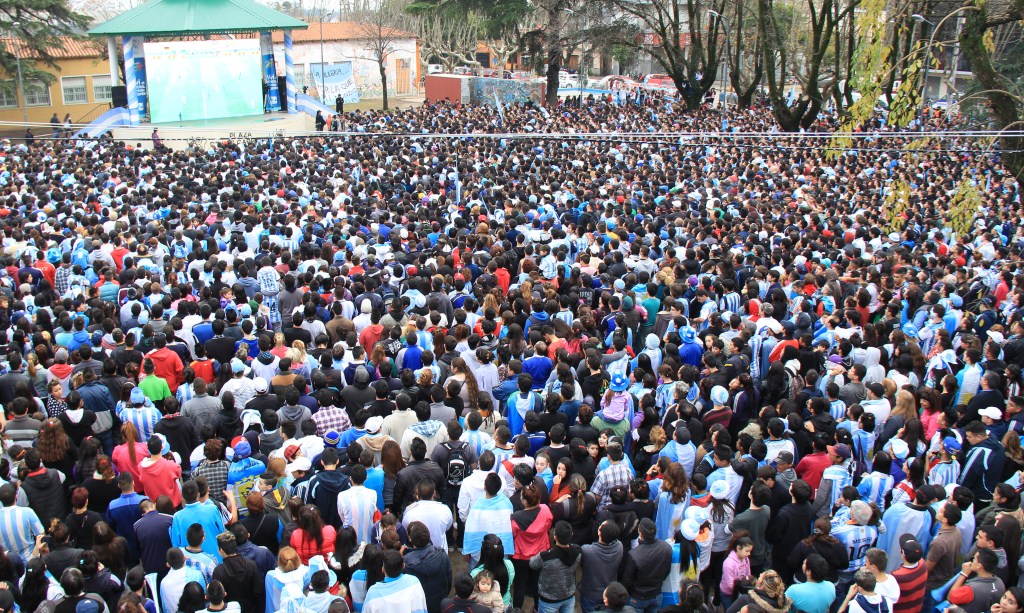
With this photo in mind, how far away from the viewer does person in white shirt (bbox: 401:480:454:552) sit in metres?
5.23

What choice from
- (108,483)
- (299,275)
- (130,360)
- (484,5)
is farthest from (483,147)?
(484,5)

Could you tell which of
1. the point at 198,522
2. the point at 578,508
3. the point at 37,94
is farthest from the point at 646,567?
the point at 37,94

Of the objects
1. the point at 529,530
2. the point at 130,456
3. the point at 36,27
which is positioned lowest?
the point at 529,530

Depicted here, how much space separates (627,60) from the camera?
53.1m

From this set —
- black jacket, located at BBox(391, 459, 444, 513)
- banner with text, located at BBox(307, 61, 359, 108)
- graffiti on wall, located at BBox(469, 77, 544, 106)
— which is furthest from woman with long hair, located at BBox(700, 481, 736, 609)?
banner with text, located at BBox(307, 61, 359, 108)

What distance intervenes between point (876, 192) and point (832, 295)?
267 inches

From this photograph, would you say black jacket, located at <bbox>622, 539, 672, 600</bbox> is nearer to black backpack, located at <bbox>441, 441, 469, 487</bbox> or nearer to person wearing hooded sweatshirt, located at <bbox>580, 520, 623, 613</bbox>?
person wearing hooded sweatshirt, located at <bbox>580, 520, 623, 613</bbox>

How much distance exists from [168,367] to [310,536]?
308cm

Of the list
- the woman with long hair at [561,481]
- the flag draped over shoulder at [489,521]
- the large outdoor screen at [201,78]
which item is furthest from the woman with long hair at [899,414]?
the large outdoor screen at [201,78]

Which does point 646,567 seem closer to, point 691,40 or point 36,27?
point 691,40

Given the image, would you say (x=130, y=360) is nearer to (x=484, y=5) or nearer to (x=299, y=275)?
(x=299, y=275)

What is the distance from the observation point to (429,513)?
206 inches

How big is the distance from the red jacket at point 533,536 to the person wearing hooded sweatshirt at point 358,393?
2032 millimetres

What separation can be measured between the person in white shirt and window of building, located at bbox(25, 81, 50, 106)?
33257 mm
